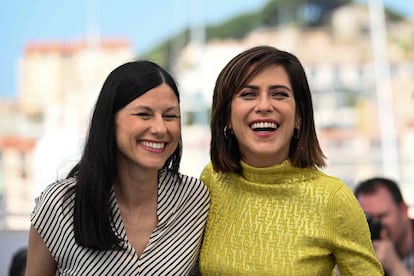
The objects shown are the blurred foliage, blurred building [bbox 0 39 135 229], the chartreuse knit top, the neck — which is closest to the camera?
the chartreuse knit top

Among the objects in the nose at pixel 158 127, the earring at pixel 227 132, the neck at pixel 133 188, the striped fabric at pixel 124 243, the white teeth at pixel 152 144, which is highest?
the nose at pixel 158 127

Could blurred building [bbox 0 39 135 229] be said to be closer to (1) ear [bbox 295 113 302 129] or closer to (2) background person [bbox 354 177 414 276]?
(2) background person [bbox 354 177 414 276]

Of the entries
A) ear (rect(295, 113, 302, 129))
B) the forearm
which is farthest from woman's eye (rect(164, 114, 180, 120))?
the forearm

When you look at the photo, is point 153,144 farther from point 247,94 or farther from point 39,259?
point 39,259

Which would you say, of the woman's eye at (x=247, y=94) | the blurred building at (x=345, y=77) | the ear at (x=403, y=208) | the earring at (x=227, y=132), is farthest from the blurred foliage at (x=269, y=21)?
the woman's eye at (x=247, y=94)

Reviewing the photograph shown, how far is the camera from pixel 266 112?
1.64 m

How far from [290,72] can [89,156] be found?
1.50ft

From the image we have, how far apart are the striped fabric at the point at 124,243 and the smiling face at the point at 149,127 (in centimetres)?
13

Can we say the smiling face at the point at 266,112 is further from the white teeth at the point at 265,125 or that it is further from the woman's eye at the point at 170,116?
the woman's eye at the point at 170,116

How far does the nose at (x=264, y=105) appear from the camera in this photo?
1630 millimetres

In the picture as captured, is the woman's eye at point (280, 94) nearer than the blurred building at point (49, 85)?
Yes

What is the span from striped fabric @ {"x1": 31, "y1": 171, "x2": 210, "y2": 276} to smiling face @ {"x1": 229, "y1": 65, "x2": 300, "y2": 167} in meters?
0.23

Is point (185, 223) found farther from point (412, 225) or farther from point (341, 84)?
point (341, 84)

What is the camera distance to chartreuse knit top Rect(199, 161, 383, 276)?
1.60 m
